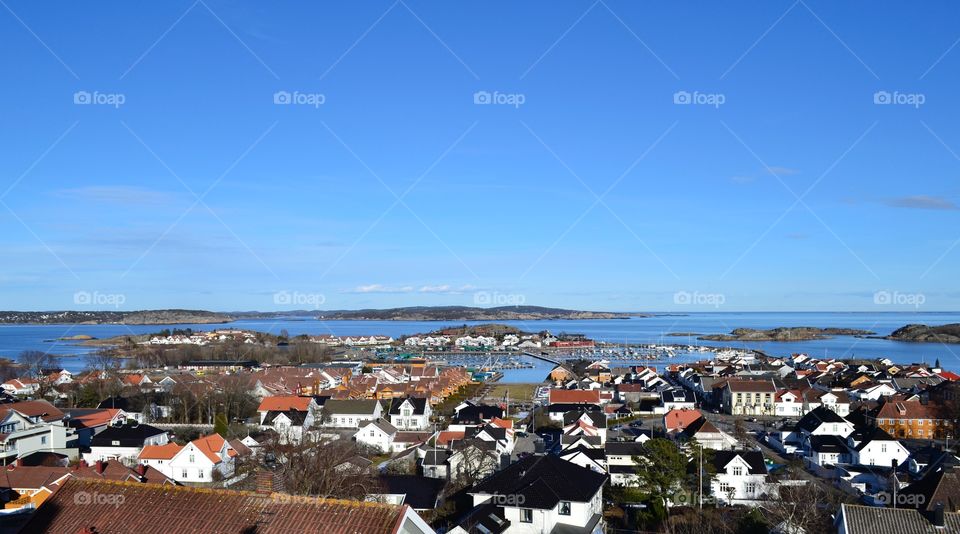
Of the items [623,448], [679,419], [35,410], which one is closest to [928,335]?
[679,419]

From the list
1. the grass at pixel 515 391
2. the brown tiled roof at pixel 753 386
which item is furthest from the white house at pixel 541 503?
the grass at pixel 515 391

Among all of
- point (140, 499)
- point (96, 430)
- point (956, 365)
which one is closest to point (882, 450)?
point (140, 499)

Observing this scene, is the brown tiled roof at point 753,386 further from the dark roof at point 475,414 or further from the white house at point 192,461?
the white house at point 192,461

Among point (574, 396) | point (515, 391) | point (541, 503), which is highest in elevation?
point (541, 503)

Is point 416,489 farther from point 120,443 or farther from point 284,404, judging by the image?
point 284,404

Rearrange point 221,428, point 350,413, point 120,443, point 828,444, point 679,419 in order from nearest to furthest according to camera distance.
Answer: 1. point 120,443
2. point 828,444
3. point 221,428
4. point 679,419
5. point 350,413

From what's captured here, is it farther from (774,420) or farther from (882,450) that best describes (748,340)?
(882,450)
